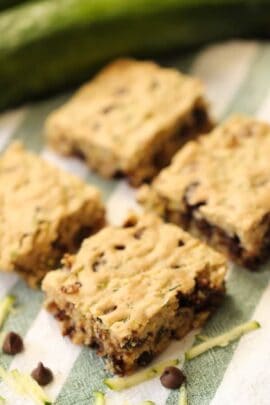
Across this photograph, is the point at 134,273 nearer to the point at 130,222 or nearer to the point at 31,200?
the point at 130,222

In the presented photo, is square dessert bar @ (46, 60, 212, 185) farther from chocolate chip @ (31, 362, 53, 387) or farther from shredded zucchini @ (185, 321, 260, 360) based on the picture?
chocolate chip @ (31, 362, 53, 387)

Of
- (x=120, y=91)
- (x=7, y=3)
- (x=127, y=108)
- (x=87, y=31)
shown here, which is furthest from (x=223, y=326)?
(x=7, y=3)

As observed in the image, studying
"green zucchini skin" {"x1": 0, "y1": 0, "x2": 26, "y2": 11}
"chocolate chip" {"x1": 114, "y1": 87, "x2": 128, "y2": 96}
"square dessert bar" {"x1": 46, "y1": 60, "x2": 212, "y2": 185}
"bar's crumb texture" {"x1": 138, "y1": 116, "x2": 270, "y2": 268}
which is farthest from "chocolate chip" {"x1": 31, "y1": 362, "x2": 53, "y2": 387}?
"green zucchini skin" {"x1": 0, "y1": 0, "x2": 26, "y2": 11}

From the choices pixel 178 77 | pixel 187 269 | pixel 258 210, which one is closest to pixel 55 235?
pixel 187 269

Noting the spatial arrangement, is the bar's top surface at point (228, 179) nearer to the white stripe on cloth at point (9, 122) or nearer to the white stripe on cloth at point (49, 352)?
the white stripe on cloth at point (49, 352)

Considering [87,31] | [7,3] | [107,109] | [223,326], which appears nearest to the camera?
[223,326]
